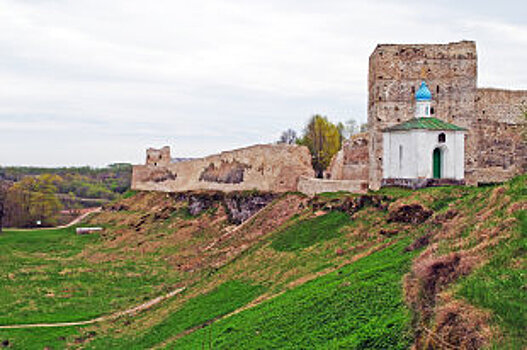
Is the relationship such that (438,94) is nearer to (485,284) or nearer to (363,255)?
(363,255)

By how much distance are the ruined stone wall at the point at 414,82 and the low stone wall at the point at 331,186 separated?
277 cm

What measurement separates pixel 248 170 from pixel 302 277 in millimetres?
16601

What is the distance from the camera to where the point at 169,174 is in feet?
141

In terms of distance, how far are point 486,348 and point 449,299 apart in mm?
1255

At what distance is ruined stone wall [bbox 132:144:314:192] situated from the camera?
28.9m

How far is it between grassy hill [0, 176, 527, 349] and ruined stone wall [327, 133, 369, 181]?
8.36 metres

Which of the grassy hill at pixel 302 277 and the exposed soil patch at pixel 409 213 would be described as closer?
the grassy hill at pixel 302 277

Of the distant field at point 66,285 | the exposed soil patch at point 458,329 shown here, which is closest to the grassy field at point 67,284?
the distant field at point 66,285

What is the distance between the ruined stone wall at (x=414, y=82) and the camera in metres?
26.1

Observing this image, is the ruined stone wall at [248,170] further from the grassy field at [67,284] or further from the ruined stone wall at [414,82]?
the grassy field at [67,284]

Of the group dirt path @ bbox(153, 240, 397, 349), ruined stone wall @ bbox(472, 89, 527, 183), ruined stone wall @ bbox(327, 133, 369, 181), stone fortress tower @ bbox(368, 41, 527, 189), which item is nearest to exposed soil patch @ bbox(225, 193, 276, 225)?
stone fortress tower @ bbox(368, 41, 527, 189)

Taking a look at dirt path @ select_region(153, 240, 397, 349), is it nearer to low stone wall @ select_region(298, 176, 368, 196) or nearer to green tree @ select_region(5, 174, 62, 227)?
low stone wall @ select_region(298, 176, 368, 196)

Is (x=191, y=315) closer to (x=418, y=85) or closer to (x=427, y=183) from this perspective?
(x=427, y=183)

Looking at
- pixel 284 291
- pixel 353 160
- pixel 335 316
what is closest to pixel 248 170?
pixel 353 160
